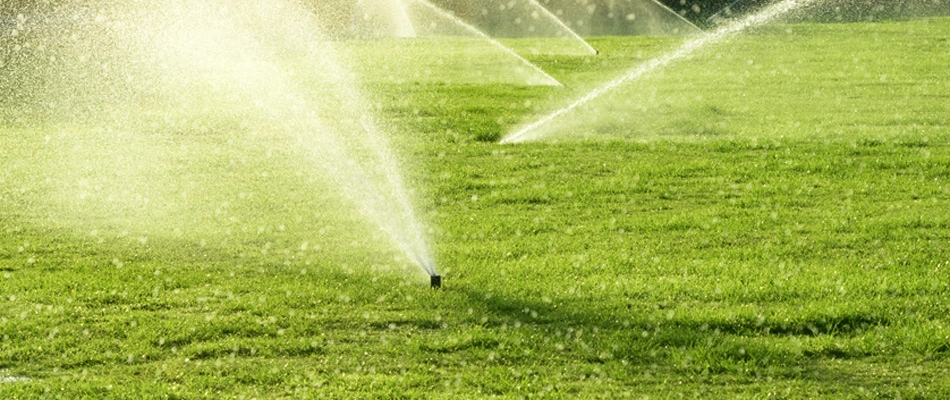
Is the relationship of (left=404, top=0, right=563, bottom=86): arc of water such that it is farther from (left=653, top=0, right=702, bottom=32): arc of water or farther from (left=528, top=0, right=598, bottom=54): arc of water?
(left=653, top=0, right=702, bottom=32): arc of water

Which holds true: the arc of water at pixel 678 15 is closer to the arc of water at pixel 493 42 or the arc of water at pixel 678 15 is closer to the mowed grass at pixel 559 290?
the arc of water at pixel 493 42

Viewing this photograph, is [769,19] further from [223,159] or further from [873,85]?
[223,159]

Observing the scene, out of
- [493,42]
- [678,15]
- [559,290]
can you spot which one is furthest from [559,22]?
[559,290]

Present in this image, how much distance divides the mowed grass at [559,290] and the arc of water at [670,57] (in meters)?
1.05

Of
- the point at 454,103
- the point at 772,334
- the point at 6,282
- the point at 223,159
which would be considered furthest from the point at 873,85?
the point at 6,282

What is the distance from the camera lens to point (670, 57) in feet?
63.2

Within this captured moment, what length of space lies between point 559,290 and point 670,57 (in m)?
13.9

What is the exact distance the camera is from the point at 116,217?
798cm

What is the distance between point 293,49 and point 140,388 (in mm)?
16006

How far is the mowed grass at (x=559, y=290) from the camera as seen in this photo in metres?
4.85

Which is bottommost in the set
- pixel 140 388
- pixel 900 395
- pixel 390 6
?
pixel 900 395

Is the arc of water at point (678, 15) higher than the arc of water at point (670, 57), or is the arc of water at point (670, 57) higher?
the arc of water at point (678, 15)

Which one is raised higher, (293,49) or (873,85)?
(293,49)

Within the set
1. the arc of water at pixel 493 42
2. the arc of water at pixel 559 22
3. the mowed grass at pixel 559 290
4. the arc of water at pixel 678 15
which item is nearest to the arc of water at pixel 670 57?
the arc of water at pixel 678 15
